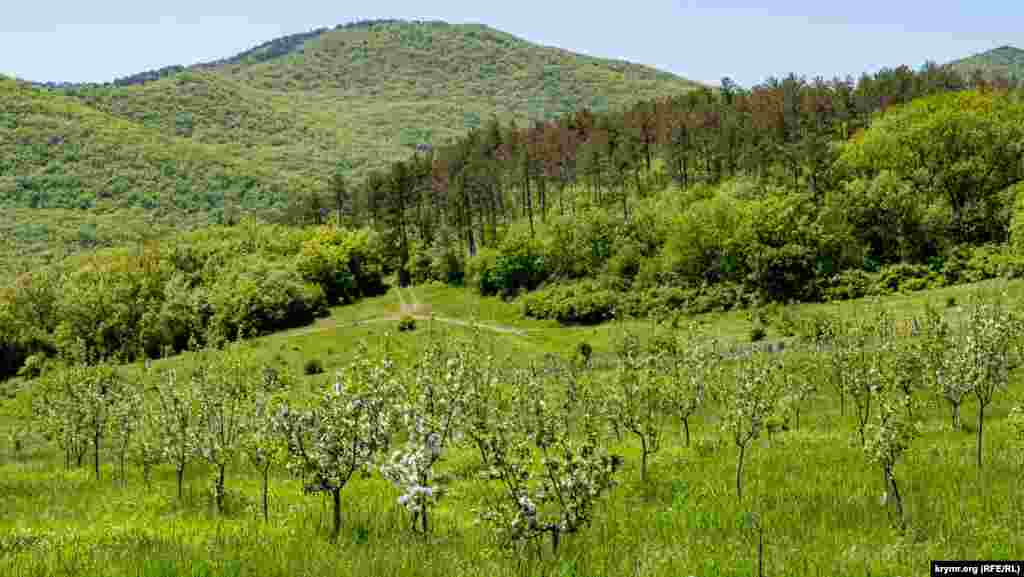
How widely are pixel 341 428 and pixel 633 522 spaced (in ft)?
17.5

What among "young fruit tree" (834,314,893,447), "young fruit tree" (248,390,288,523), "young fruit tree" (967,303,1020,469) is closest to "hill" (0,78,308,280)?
"young fruit tree" (248,390,288,523)

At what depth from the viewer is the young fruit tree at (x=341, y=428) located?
12828 millimetres

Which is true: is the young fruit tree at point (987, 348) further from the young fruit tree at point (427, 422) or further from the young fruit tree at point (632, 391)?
the young fruit tree at point (427, 422)

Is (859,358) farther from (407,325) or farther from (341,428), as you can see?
(407,325)

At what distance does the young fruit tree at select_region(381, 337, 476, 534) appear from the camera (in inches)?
478

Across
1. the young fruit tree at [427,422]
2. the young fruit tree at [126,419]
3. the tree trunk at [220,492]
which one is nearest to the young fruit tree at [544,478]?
the young fruit tree at [427,422]

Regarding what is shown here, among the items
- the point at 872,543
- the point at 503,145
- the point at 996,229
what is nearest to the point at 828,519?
the point at 872,543

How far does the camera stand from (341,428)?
12859 mm

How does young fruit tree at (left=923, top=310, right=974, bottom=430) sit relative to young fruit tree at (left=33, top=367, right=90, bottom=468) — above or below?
above

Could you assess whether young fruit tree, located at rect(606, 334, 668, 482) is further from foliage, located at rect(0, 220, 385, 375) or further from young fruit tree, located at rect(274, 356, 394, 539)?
foliage, located at rect(0, 220, 385, 375)

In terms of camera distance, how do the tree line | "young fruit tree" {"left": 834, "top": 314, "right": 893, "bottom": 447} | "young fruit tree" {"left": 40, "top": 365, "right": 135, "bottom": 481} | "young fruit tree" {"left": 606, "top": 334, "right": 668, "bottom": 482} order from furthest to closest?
1. the tree line
2. "young fruit tree" {"left": 40, "top": 365, "right": 135, "bottom": 481}
3. "young fruit tree" {"left": 834, "top": 314, "right": 893, "bottom": 447}
4. "young fruit tree" {"left": 606, "top": 334, "right": 668, "bottom": 482}

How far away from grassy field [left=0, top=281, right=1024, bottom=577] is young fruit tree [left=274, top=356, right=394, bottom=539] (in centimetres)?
115

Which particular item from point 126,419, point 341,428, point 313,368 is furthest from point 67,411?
point 313,368

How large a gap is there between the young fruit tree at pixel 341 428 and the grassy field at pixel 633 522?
1146 mm
